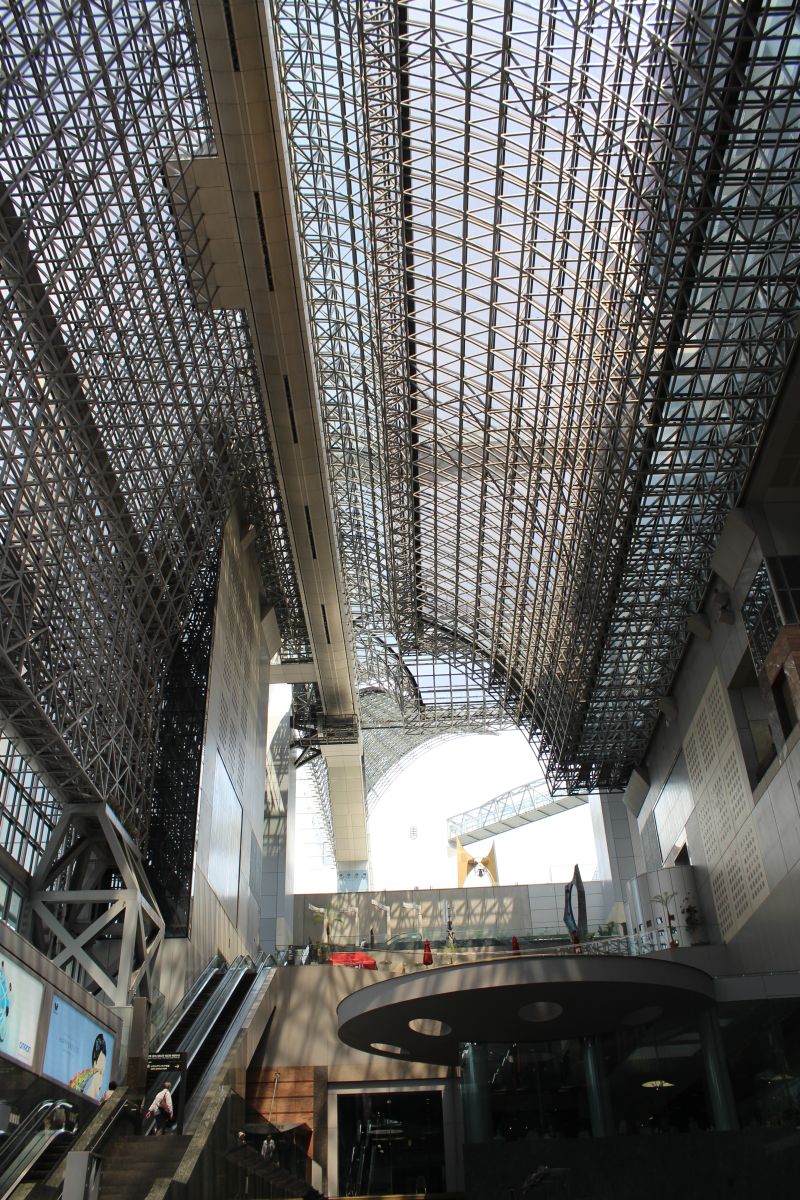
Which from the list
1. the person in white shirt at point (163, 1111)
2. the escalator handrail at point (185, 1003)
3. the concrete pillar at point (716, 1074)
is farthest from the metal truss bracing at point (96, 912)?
the concrete pillar at point (716, 1074)

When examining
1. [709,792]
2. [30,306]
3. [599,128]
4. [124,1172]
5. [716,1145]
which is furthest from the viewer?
[709,792]

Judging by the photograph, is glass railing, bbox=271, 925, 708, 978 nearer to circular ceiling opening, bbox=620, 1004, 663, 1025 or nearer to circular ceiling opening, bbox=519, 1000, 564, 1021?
circular ceiling opening, bbox=620, 1004, 663, 1025

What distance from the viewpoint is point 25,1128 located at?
1432 centimetres

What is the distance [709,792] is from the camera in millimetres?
37438

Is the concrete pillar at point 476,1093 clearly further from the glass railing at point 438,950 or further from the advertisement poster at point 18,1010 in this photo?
the advertisement poster at point 18,1010

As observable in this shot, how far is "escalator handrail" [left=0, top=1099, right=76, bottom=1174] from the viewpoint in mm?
13633

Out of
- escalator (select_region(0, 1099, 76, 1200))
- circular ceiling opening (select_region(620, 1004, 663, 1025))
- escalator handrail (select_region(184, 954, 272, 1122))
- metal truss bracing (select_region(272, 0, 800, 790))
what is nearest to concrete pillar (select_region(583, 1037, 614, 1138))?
circular ceiling opening (select_region(620, 1004, 663, 1025))

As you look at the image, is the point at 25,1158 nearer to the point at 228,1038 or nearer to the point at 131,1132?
the point at 131,1132

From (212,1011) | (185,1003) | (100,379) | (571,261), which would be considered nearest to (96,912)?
(185,1003)

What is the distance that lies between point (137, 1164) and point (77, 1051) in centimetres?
637

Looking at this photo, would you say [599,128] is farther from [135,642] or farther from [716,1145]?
[716,1145]

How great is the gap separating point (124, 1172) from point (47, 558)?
16.2 metres

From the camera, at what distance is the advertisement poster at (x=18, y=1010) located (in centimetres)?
1775

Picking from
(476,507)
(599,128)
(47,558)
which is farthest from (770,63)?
(476,507)
